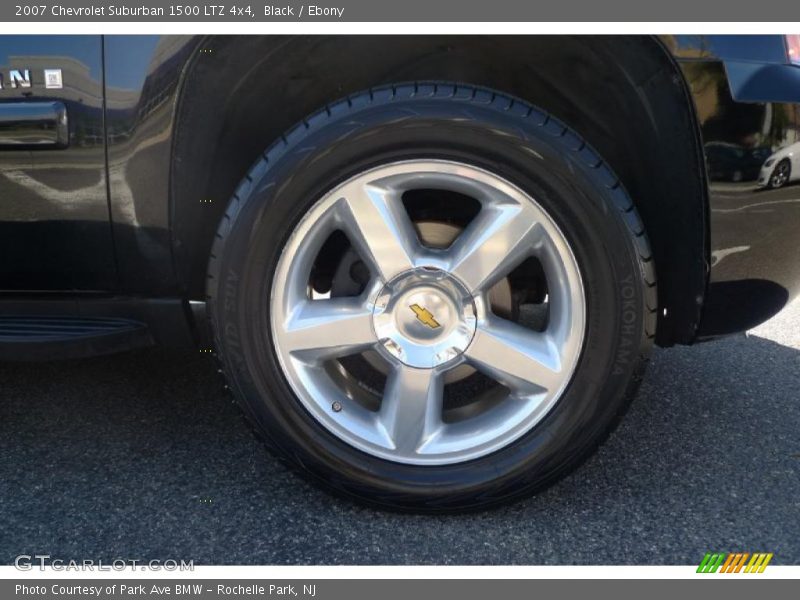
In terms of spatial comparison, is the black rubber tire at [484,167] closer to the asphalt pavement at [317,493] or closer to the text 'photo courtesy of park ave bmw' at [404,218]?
the text 'photo courtesy of park ave bmw' at [404,218]

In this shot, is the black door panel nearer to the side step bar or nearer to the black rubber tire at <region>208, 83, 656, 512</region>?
the side step bar

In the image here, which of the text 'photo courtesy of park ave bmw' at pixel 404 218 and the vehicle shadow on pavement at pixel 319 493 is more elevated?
the text 'photo courtesy of park ave bmw' at pixel 404 218

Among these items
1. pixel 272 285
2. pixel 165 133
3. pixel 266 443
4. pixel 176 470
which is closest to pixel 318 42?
pixel 165 133

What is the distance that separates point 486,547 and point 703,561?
44 centimetres

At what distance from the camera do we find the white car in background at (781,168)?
1636 millimetres

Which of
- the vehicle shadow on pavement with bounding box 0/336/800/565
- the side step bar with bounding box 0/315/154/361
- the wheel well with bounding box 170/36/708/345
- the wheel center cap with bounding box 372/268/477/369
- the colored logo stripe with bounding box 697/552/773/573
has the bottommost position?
the vehicle shadow on pavement with bounding box 0/336/800/565

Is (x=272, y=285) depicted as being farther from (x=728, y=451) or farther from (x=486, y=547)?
(x=728, y=451)

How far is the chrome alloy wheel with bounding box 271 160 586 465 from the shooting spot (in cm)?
169

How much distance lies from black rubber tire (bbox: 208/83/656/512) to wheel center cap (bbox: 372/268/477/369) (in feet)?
0.78

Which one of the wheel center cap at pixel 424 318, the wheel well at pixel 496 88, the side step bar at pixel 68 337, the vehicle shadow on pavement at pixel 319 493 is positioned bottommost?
the vehicle shadow on pavement at pixel 319 493

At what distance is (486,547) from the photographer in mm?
1664

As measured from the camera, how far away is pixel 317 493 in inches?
73.4

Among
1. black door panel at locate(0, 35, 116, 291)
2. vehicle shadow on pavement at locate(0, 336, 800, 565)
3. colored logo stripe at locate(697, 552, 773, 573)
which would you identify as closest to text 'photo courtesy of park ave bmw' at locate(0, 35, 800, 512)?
black door panel at locate(0, 35, 116, 291)

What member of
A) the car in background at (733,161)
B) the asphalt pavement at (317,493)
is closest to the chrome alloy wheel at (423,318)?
the asphalt pavement at (317,493)
